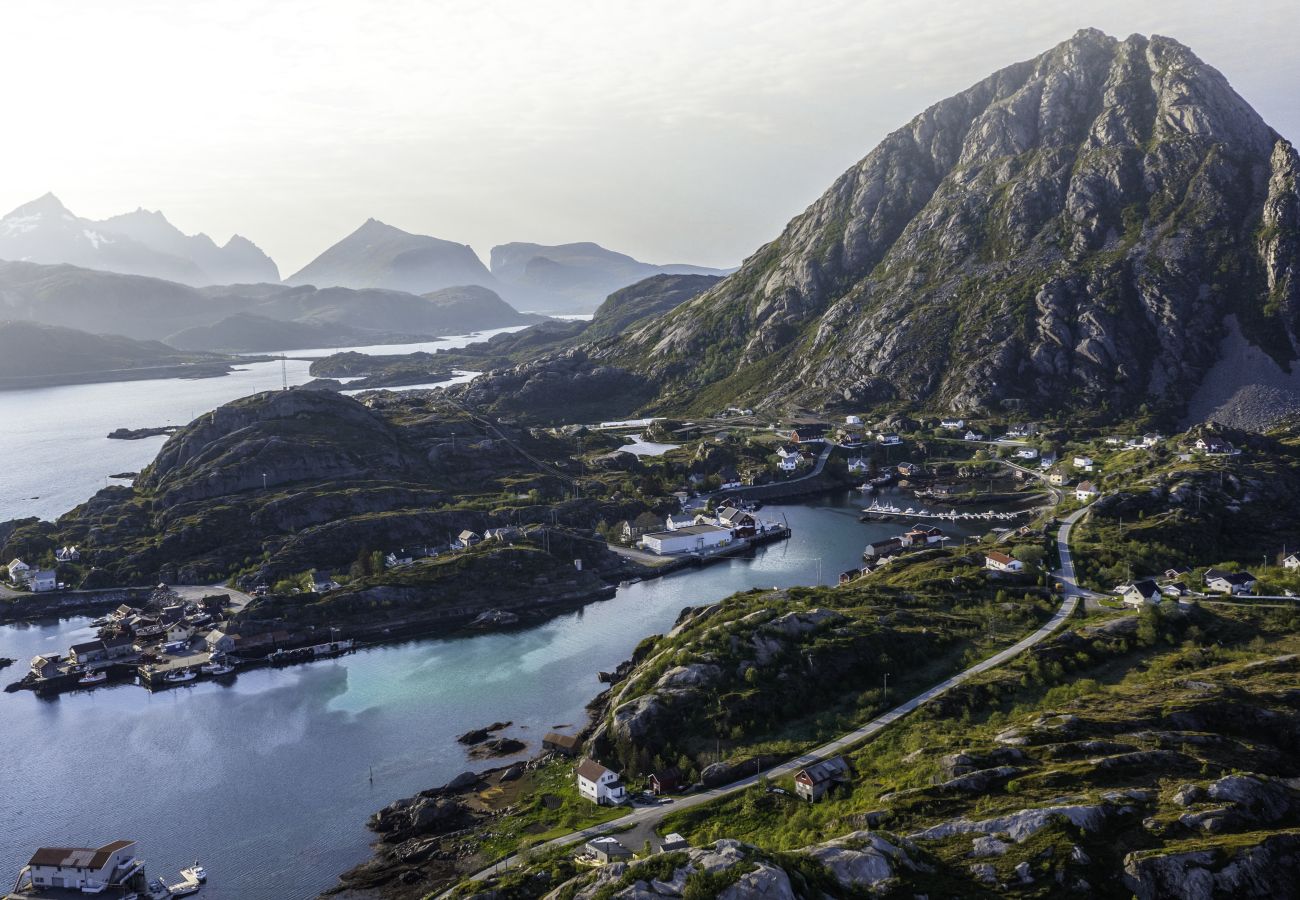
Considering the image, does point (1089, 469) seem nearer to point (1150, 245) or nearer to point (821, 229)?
point (1150, 245)

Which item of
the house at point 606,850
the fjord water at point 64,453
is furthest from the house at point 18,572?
the house at point 606,850

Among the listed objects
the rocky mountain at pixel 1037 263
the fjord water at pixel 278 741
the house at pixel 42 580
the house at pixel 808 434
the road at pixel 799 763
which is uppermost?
the rocky mountain at pixel 1037 263

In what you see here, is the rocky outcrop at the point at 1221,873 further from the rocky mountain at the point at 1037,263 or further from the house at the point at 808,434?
the rocky mountain at the point at 1037,263

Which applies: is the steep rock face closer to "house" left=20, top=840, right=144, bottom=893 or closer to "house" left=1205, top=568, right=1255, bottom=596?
"house" left=1205, top=568, right=1255, bottom=596

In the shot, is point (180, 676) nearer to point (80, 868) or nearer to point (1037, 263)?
point (80, 868)

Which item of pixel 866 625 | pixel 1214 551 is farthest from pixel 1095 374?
pixel 866 625

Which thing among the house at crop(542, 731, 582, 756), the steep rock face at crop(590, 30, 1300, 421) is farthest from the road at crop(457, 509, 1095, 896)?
the steep rock face at crop(590, 30, 1300, 421)

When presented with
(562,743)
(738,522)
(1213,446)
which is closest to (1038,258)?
(1213,446)
